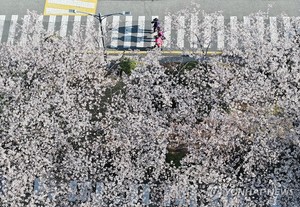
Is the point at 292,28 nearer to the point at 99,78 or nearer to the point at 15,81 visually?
the point at 99,78

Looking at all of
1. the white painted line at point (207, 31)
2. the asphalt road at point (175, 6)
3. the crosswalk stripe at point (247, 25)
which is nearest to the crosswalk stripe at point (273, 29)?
the asphalt road at point (175, 6)

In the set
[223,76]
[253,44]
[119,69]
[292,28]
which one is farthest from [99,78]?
[292,28]

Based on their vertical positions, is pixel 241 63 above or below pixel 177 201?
above

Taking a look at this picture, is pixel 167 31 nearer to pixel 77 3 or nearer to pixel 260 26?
pixel 260 26

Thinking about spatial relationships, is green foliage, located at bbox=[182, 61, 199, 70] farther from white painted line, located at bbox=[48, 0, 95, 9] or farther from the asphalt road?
white painted line, located at bbox=[48, 0, 95, 9]

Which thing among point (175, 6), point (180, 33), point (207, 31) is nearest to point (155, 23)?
point (180, 33)

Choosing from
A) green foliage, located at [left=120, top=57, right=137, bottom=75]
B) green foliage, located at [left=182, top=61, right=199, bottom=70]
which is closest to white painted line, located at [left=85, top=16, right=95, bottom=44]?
green foliage, located at [left=120, top=57, right=137, bottom=75]
